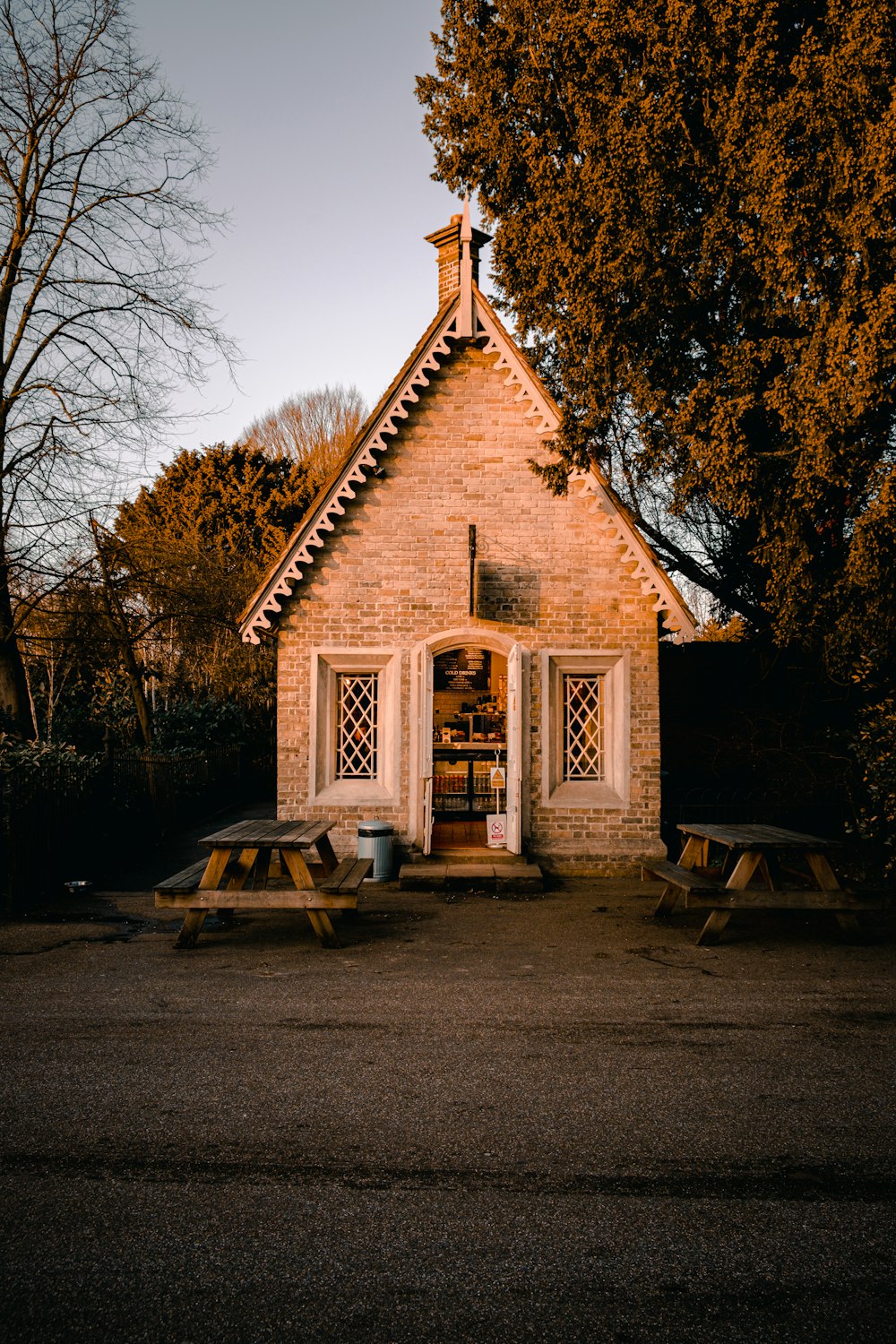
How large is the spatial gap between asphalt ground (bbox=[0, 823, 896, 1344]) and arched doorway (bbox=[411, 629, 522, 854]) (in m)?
4.08

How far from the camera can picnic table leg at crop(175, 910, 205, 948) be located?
26.1ft

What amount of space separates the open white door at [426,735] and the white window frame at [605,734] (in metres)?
1.45

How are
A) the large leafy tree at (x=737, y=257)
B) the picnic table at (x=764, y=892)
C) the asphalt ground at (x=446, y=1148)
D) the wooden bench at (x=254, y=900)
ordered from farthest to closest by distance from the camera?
the large leafy tree at (x=737, y=257)
the picnic table at (x=764, y=892)
the wooden bench at (x=254, y=900)
the asphalt ground at (x=446, y=1148)

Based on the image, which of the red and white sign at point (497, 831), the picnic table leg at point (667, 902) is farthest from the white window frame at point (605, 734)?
the picnic table leg at point (667, 902)

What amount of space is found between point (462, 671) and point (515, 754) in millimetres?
7380

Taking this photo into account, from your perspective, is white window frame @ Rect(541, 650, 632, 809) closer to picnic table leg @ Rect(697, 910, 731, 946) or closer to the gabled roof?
the gabled roof

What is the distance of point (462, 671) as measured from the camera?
19.0m

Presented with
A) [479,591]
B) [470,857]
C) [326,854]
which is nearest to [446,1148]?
[326,854]

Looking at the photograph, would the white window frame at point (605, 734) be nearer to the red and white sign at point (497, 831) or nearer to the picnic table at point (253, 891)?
the red and white sign at point (497, 831)

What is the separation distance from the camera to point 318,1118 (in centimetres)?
456

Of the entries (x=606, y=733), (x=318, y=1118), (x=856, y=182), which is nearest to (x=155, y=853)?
(x=606, y=733)

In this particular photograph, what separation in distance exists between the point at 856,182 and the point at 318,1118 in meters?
9.25

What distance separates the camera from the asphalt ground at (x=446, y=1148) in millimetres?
3127

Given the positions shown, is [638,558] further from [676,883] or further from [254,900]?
[254,900]
